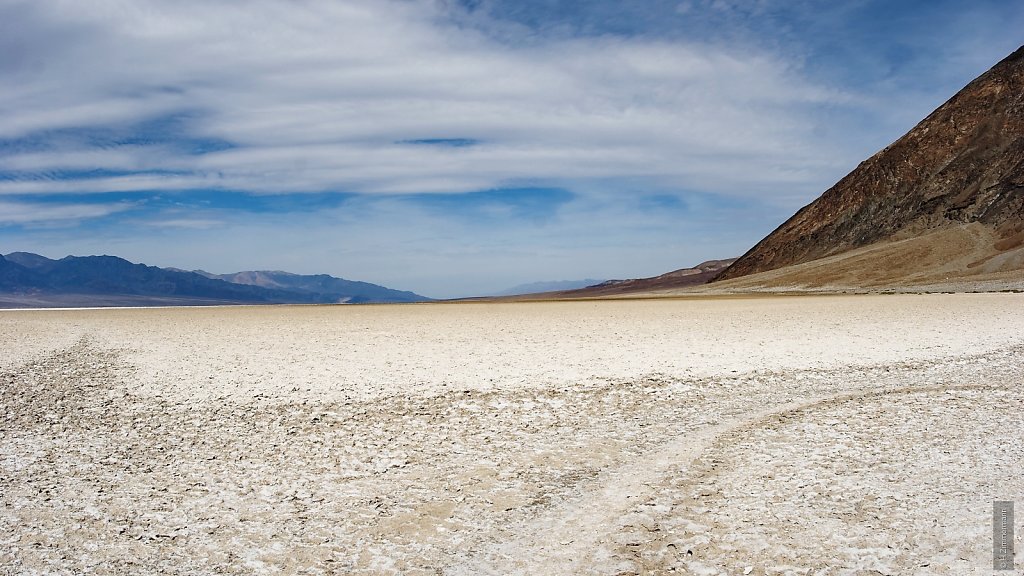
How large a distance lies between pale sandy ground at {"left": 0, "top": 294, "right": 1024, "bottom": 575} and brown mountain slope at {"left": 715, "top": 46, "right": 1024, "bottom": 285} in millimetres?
58948

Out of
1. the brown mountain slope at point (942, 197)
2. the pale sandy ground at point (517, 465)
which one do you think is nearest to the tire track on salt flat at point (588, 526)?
the pale sandy ground at point (517, 465)

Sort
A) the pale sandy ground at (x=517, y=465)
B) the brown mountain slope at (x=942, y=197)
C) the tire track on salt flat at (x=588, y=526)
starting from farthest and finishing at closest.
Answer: the brown mountain slope at (x=942, y=197)
the pale sandy ground at (x=517, y=465)
the tire track on salt flat at (x=588, y=526)

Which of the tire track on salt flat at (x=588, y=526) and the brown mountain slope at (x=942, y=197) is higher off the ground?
the brown mountain slope at (x=942, y=197)

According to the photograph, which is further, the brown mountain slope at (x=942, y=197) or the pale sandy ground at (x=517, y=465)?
the brown mountain slope at (x=942, y=197)

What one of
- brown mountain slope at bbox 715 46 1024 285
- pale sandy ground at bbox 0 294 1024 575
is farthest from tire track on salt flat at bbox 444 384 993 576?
brown mountain slope at bbox 715 46 1024 285

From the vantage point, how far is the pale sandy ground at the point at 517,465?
15.5 ft

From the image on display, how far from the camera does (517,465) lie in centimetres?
682

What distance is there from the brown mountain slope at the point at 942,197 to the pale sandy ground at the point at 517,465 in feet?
193

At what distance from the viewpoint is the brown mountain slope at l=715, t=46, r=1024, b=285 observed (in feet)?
217

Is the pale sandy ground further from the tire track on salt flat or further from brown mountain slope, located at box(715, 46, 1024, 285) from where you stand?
brown mountain slope, located at box(715, 46, 1024, 285)

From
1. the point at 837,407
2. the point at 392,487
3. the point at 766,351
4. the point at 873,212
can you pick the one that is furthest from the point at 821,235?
the point at 392,487

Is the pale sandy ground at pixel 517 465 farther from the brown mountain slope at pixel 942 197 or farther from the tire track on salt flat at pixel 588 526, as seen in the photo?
the brown mountain slope at pixel 942 197

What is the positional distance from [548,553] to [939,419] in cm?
605

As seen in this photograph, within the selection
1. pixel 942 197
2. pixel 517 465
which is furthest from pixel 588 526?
pixel 942 197
